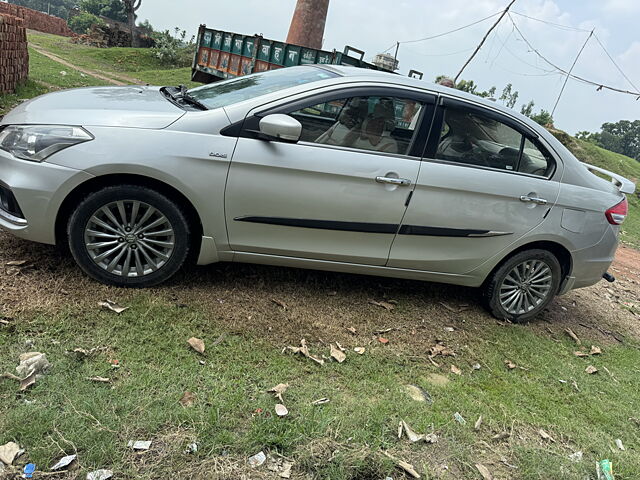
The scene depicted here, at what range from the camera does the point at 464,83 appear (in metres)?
21.8

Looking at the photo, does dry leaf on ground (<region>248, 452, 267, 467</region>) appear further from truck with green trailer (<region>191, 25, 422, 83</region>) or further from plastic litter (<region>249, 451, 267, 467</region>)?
truck with green trailer (<region>191, 25, 422, 83</region>)

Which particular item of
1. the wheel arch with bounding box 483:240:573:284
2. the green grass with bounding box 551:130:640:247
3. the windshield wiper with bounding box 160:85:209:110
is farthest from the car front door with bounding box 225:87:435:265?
the green grass with bounding box 551:130:640:247

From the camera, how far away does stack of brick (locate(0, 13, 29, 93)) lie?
26.1ft

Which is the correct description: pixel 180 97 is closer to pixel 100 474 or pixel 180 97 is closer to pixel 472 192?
pixel 472 192

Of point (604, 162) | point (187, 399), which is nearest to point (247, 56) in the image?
point (187, 399)

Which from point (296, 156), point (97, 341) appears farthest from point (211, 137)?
point (97, 341)

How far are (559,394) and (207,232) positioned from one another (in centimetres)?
273

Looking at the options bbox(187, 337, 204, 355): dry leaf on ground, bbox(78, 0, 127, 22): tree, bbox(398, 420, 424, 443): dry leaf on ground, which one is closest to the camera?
bbox(398, 420, 424, 443): dry leaf on ground

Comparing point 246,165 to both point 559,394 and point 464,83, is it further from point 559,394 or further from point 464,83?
point 464,83

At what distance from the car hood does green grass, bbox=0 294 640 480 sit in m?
1.19

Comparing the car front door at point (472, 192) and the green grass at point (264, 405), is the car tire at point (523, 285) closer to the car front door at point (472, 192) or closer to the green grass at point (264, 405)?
the car front door at point (472, 192)

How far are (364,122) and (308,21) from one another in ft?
46.0

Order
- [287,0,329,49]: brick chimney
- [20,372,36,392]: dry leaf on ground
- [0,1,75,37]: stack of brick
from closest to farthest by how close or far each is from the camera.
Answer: [20,372,36,392]: dry leaf on ground < [287,0,329,49]: brick chimney < [0,1,75,37]: stack of brick

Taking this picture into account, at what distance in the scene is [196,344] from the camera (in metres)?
3.09
